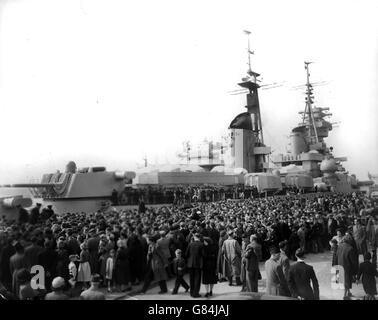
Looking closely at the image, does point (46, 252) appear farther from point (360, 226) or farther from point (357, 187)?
point (357, 187)

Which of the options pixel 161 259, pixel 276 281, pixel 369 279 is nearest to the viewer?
pixel 276 281

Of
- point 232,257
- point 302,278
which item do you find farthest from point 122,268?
point 302,278

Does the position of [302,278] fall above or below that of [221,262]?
above

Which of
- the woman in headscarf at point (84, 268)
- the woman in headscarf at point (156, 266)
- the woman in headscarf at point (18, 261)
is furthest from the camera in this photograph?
the woman in headscarf at point (156, 266)

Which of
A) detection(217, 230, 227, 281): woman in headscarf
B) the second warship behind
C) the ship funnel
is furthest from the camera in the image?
the second warship behind

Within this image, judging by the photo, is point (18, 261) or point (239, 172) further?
point (239, 172)

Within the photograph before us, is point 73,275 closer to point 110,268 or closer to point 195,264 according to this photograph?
point 110,268

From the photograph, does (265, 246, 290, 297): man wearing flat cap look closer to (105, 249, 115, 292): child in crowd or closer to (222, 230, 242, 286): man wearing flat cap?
(222, 230, 242, 286): man wearing flat cap

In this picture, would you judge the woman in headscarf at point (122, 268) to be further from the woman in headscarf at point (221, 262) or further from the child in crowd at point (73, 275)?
the woman in headscarf at point (221, 262)

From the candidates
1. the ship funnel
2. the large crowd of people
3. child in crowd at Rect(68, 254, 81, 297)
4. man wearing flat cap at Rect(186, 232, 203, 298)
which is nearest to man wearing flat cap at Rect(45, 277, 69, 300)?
the large crowd of people

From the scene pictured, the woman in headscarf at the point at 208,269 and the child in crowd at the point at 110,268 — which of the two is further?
the child in crowd at the point at 110,268

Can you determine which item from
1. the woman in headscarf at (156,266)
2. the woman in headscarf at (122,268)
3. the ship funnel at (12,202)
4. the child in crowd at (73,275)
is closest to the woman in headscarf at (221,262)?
the woman in headscarf at (156,266)

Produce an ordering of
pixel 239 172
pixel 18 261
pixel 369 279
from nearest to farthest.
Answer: pixel 369 279
pixel 18 261
pixel 239 172
